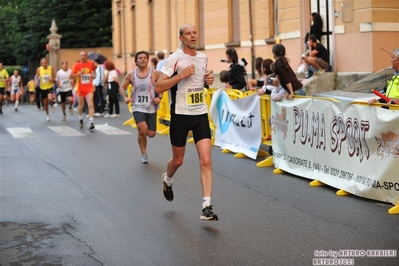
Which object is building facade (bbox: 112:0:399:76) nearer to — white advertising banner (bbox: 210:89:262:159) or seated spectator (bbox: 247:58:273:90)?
seated spectator (bbox: 247:58:273:90)

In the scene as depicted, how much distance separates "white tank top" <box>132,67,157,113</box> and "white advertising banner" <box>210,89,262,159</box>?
1.67 metres

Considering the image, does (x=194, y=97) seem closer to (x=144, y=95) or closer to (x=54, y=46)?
Answer: (x=144, y=95)

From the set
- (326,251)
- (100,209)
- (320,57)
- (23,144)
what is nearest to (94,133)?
(23,144)

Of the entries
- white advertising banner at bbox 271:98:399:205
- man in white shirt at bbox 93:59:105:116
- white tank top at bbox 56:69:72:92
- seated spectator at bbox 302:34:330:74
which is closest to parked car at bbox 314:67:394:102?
white advertising banner at bbox 271:98:399:205

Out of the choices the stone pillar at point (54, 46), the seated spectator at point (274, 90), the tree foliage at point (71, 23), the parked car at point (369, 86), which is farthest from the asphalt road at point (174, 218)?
the tree foliage at point (71, 23)

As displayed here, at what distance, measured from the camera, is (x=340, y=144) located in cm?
1077

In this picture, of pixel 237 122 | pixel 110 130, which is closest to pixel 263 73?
pixel 237 122

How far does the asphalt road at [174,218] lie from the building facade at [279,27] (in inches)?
225

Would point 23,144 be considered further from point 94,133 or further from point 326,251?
point 326,251

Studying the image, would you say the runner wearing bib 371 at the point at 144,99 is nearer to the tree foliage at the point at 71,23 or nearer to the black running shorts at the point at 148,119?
the black running shorts at the point at 148,119

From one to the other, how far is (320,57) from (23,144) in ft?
22.5

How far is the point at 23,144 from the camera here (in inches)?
706

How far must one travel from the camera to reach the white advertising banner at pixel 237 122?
14484mm

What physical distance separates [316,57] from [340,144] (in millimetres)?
8702
